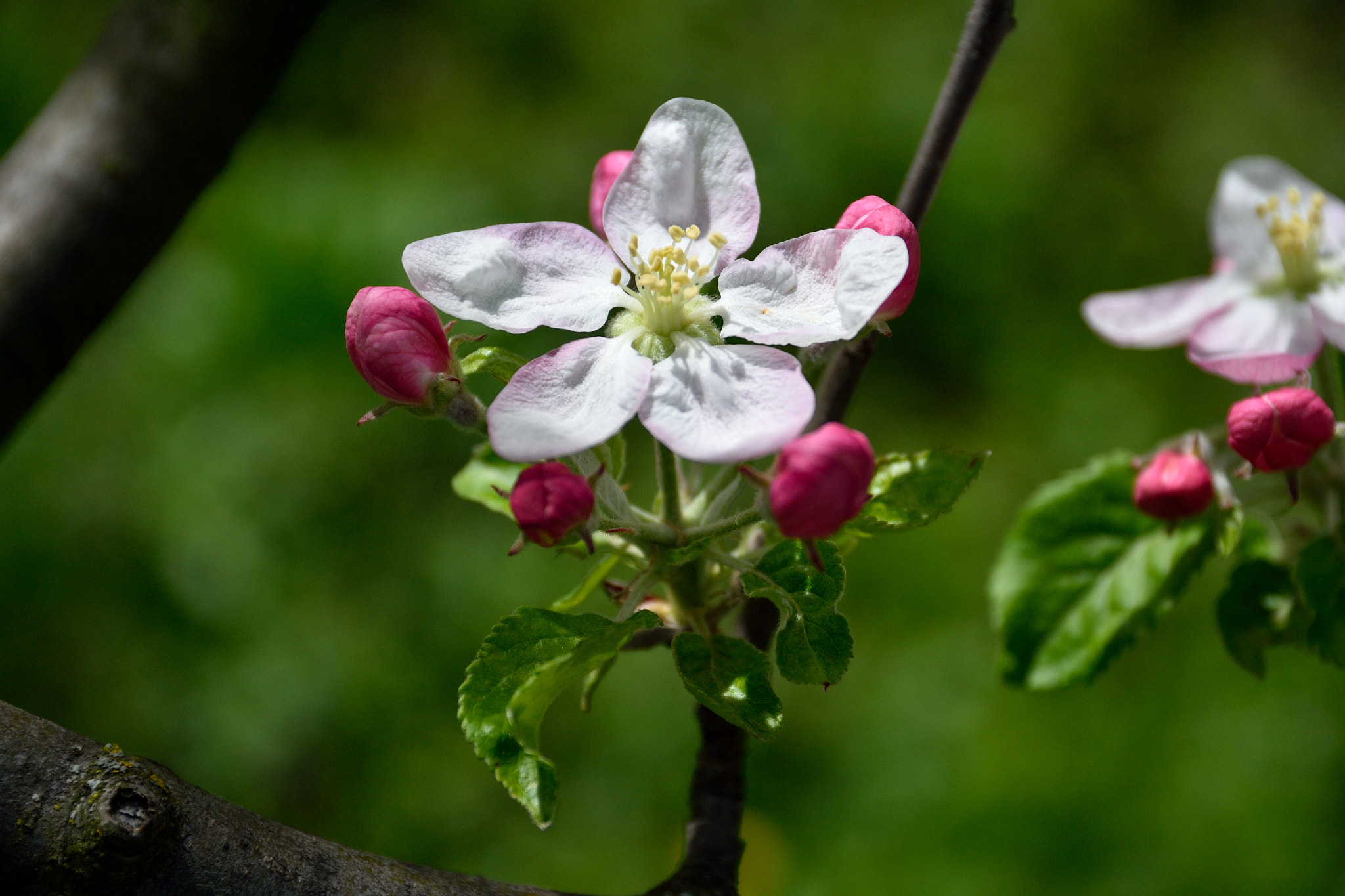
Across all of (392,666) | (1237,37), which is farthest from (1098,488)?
(1237,37)

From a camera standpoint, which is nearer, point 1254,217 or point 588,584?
point 588,584

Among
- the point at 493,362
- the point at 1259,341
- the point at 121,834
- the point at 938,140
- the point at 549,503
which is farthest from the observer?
the point at 1259,341

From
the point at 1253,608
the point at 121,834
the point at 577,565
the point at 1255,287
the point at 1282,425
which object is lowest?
the point at 577,565

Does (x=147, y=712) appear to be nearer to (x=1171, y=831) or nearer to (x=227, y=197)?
(x=227, y=197)

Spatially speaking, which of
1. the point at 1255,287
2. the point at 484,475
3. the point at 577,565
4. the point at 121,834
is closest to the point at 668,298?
the point at 484,475

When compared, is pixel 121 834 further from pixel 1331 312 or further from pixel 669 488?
pixel 1331 312

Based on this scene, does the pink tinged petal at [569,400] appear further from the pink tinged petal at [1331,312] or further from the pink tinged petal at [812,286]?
the pink tinged petal at [1331,312]
